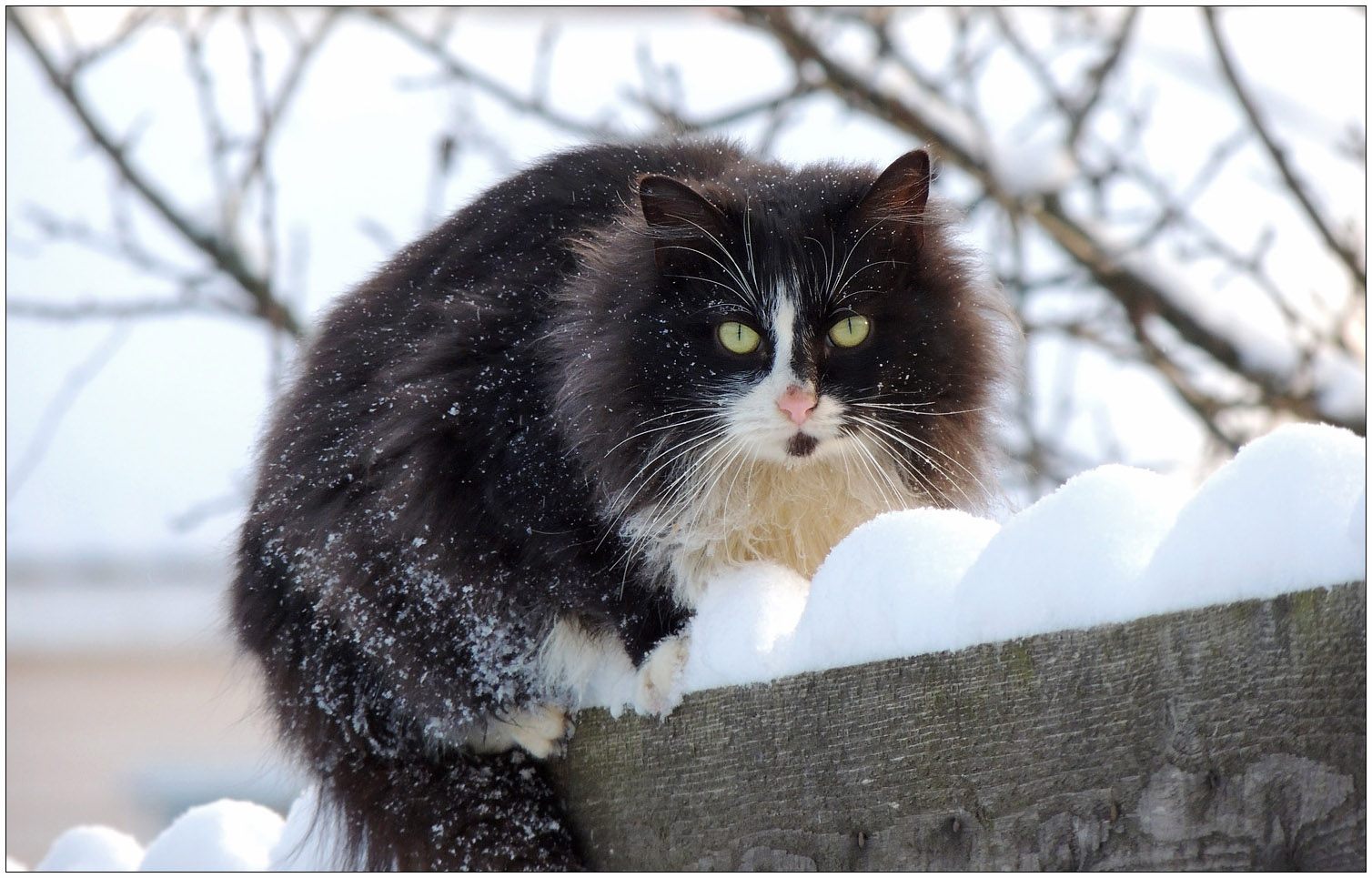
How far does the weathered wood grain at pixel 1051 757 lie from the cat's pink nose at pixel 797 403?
39cm

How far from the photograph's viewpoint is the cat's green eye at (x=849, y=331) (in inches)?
70.6

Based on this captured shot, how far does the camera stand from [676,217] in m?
1.86

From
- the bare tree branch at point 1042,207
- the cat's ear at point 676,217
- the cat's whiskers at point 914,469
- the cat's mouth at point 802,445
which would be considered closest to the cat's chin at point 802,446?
the cat's mouth at point 802,445

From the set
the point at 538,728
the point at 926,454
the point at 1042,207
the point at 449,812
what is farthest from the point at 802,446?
the point at 1042,207

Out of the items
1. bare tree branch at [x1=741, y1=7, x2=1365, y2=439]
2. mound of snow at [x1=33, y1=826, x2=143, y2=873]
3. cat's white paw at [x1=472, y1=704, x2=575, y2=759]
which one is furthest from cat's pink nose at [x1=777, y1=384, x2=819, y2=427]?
bare tree branch at [x1=741, y1=7, x2=1365, y2=439]

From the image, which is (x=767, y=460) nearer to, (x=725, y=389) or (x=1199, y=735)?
(x=725, y=389)

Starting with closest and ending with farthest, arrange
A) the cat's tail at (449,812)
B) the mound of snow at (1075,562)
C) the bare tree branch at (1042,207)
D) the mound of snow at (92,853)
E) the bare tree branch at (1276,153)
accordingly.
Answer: the mound of snow at (1075,562)
the cat's tail at (449,812)
the mound of snow at (92,853)
the bare tree branch at (1276,153)
the bare tree branch at (1042,207)

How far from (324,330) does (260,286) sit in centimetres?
244

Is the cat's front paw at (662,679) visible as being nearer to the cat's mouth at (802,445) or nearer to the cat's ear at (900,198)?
the cat's mouth at (802,445)

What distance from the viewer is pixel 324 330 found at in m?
2.29

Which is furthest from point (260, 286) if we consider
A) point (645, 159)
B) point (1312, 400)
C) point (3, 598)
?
point (1312, 400)

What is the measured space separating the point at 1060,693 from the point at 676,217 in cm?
97

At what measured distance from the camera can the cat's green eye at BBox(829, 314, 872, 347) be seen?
1.79 meters

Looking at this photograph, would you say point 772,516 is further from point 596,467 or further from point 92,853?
point 92,853
